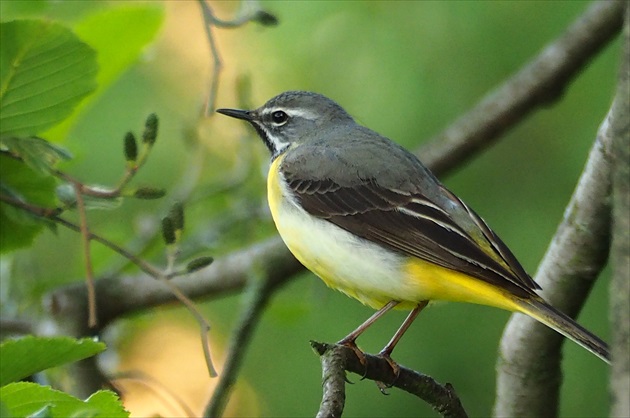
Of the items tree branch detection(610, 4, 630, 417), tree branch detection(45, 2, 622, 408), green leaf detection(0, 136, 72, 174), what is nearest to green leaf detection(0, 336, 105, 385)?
green leaf detection(0, 136, 72, 174)

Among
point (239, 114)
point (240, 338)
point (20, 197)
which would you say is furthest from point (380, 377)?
point (239, 114)

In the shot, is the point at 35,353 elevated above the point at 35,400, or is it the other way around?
the point at 35,353

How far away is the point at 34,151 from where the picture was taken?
2891 mm

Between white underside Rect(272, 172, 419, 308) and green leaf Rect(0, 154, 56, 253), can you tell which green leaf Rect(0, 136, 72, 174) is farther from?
white underside Rect(272, 172, 419, 308)

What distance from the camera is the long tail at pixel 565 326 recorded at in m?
3.19

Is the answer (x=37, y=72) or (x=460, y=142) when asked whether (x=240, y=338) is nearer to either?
(x=460, y=142)

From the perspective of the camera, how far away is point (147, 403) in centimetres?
500

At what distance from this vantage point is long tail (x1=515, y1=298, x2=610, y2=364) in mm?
3188

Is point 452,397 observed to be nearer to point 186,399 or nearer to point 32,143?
point 32,143

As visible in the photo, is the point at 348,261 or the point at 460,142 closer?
the point at 348,261

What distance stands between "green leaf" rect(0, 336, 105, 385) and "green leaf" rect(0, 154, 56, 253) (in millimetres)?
979

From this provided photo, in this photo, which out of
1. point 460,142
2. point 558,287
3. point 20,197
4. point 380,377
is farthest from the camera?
point 460,142

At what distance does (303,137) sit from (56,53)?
210 cm

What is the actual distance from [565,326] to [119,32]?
192 cm
